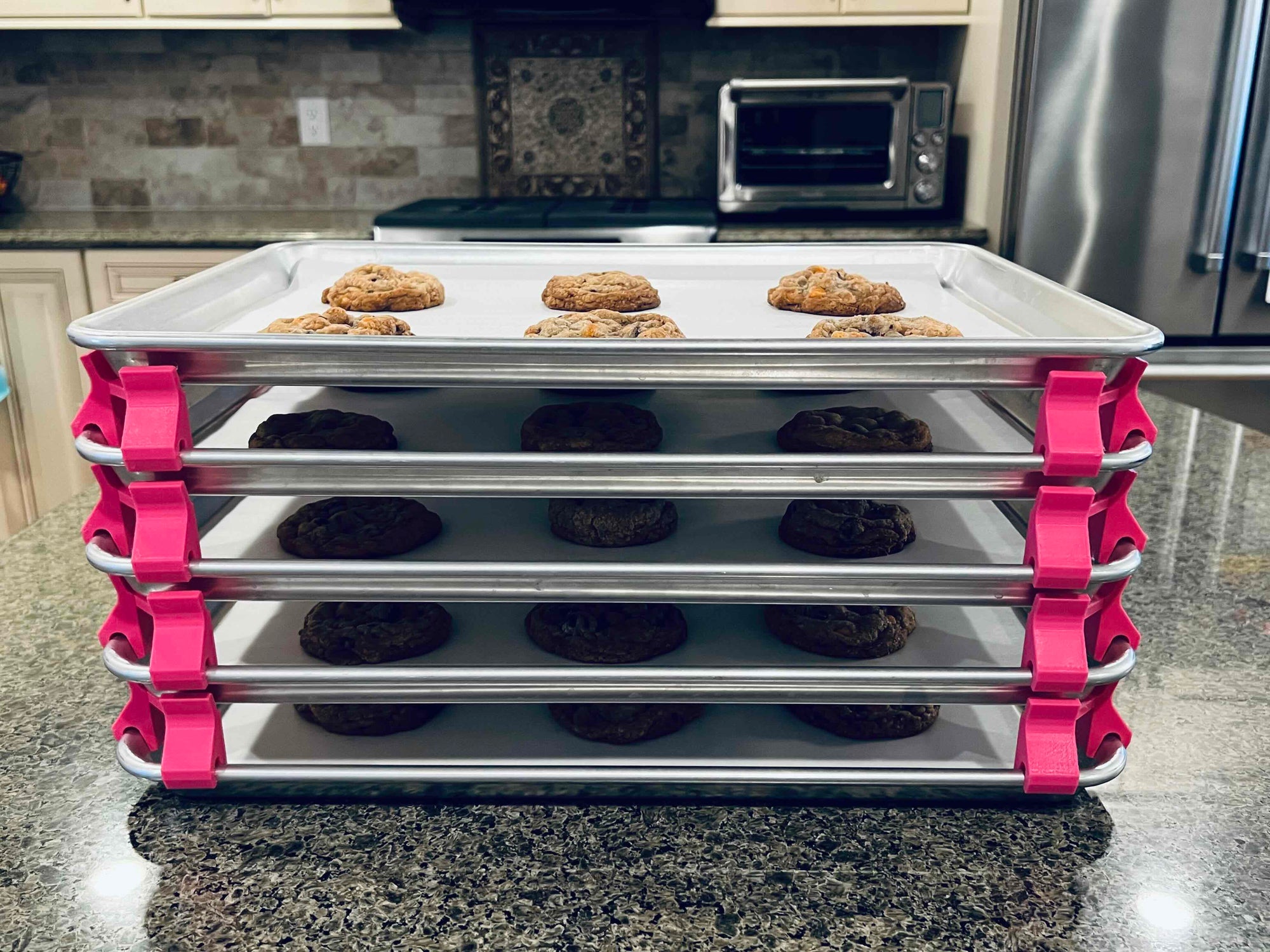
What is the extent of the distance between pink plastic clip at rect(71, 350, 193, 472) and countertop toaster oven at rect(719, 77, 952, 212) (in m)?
2.23

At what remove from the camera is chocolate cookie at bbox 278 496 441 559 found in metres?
0.68

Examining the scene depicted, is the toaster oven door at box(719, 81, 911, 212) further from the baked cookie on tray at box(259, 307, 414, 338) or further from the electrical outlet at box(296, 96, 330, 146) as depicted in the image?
the baked cookie on tray at box(259, 307, 414, 338)

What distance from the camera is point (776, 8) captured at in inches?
101

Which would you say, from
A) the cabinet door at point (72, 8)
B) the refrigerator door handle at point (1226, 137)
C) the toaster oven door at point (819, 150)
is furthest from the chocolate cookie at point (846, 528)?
the cabinet door at point (72, 8)

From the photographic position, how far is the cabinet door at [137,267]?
2.49 meters

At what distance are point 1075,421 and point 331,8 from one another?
2659 millimetres

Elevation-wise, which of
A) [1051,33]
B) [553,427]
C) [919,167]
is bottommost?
[553,427]

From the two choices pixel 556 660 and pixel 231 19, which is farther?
pixel 231 19

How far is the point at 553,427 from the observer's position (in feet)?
2.40

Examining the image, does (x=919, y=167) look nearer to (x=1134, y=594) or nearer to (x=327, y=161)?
(x=327, y=161)

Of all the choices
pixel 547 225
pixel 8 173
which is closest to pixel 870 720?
pixel 547 225

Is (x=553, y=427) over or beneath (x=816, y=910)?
over

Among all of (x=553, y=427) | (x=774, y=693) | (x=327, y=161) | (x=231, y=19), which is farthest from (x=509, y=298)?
(x=327, y=161)

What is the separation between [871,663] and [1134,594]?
0.28m
